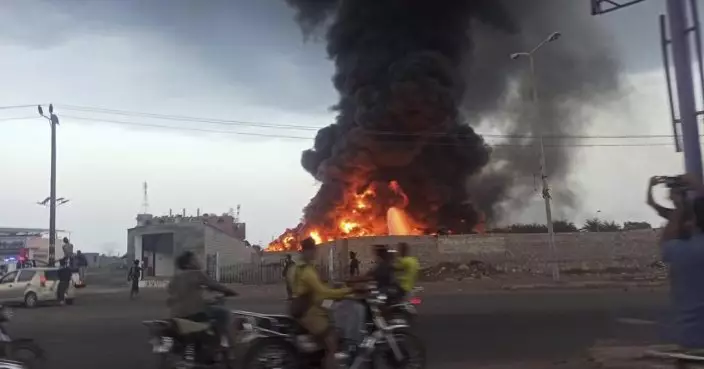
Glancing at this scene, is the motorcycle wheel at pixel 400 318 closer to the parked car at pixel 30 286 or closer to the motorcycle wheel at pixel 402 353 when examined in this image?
the motorcycle wheel at pixel 402 353

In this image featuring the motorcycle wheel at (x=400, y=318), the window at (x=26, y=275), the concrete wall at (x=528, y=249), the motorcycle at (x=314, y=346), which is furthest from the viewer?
the concrete wall at (x=528, y=249)

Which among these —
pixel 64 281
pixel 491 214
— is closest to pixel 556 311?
pixel 64 281

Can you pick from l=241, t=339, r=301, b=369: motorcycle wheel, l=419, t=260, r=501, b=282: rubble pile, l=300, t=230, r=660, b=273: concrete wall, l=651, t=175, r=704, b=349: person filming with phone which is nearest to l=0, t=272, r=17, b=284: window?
l=300, t=230, r=660, b=273: concrete wall

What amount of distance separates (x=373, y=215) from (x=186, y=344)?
1546 inches

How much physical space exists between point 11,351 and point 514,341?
767 centimetres

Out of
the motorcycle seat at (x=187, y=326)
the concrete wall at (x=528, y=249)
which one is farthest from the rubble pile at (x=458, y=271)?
the motorcycle seat at (x=187, y=326)

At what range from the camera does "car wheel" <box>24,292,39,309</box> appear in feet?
74.5

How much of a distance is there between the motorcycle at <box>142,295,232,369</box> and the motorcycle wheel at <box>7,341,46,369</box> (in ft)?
5.11

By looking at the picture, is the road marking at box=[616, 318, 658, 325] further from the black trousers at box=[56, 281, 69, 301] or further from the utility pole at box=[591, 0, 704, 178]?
the black trousers at box=[56, 281, 69, 301]

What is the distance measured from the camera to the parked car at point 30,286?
22.7 metres

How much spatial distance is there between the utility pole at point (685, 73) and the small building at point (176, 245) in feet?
106

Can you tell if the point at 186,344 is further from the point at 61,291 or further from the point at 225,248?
the point at 225,248

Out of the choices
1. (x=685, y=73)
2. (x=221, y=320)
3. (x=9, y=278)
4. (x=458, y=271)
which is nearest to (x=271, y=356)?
(x=221, y=320)

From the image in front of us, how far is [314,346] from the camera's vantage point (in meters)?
7.10
